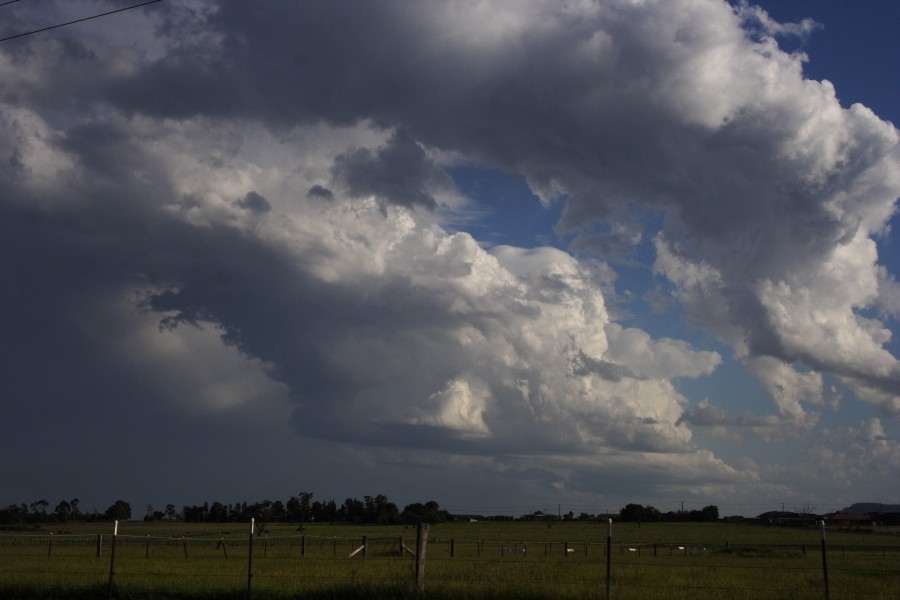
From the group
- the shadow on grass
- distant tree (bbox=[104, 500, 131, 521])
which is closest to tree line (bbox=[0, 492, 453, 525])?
distant tree (bbox=[104, 500, 131, 521])

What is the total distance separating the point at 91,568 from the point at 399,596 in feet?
60.0

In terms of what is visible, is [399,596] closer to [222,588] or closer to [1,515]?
[222,588]

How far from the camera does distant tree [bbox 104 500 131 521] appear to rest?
576 ft

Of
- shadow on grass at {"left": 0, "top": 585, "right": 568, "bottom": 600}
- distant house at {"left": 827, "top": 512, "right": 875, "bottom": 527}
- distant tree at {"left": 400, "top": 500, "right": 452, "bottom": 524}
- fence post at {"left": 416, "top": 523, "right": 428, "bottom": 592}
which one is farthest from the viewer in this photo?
distant tree at {"left": 400, "top": 500, "right": 452, "bottom": 524}

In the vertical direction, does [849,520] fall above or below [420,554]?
below

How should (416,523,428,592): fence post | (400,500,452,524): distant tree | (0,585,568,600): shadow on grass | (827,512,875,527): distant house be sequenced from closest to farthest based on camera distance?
1. (0,585,568,600): shadow on grass
2. (416,523,428,592): fence post
3. (827,512,875,527): distant house
4. (400,500,452,524): distant tree

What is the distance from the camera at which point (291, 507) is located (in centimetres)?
18500

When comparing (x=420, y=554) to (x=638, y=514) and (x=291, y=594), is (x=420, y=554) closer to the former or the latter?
(x=291, y=594)

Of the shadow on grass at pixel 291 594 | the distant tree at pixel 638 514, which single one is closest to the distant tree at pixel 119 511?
the distant tree at pixel 638 514

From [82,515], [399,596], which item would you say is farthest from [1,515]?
[399,596]

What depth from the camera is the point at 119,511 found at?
178 meters

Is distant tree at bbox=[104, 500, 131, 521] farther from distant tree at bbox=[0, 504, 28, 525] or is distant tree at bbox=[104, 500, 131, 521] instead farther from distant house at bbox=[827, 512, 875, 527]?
distant house at bbox=[827, 512, 875, 527]

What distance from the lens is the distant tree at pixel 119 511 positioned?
175625mm

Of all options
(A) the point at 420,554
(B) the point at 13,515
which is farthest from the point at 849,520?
(B) the point at 13,515
